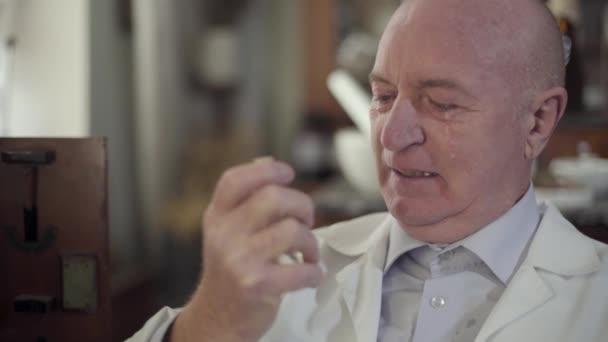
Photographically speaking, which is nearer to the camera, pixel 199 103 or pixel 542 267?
pixel 542 267

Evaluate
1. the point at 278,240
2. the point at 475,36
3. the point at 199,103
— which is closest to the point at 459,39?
the point at 475,36

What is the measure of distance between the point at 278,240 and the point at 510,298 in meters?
0.44

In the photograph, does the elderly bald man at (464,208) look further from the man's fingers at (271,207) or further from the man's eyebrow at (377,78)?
the man's fingers at (271,207)

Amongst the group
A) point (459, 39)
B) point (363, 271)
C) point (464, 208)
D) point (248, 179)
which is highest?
point (459, 39)

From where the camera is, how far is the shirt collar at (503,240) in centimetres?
99

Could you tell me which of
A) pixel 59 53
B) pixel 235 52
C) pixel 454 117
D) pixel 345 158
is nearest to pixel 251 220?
pixel 454 117

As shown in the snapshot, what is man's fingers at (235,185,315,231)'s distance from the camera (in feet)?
2.15

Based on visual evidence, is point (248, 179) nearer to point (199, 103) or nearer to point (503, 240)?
point (503, 240)

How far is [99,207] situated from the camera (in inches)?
33.3

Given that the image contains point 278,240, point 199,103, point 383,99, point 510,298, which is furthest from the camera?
point 199,103

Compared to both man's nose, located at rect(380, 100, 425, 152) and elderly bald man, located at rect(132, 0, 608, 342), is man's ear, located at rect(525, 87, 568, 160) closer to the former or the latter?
elderly bald man, located at rect(132, 0, 608, 342)

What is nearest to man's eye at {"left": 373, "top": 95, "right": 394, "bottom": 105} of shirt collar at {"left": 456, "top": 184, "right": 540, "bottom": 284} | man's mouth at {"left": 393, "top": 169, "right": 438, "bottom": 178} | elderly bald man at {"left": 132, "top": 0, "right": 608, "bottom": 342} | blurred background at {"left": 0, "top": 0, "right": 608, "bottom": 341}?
elderly bald man at {"left": 132, "top": 0, "right": 608, "bottom": 342}

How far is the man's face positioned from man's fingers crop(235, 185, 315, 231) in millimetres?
313

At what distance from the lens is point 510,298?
93 centimetres
